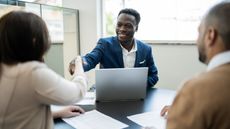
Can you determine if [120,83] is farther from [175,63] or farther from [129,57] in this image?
[175,63]

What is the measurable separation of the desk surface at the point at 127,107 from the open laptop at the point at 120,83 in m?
0.05

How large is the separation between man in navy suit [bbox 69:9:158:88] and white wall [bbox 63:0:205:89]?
3.96 ft

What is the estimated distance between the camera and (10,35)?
101 cm

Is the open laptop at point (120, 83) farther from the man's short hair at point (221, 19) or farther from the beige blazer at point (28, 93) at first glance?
the man's short hair at point (221, 19)

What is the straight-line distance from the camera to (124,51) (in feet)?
7.49

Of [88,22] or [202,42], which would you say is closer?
[202,42]

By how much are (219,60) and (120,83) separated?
0.89m

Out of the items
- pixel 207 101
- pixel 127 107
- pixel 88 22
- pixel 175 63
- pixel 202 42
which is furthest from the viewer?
pixel 88 22

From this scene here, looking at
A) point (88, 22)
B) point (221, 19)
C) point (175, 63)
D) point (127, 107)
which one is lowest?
point (127, 107)

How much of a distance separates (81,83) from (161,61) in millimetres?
2433

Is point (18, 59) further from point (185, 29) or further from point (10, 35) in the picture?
point (185, 29)

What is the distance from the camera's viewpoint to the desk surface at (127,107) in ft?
4.72

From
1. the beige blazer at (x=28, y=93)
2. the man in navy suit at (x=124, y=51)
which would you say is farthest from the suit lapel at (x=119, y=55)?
the beige blazer at (x=28, y=93)

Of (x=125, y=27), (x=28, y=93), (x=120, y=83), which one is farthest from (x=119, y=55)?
(x=28, y=93)
